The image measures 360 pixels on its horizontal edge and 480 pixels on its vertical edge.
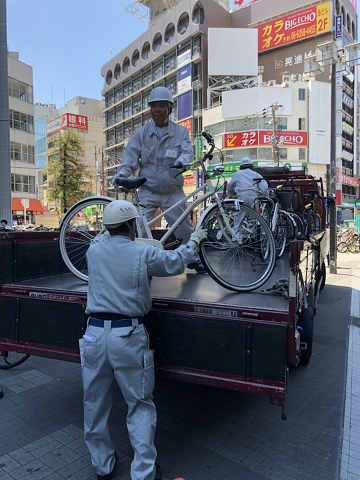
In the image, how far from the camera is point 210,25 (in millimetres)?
51375

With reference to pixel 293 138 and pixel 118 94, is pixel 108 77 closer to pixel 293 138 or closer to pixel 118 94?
pixel 118 94

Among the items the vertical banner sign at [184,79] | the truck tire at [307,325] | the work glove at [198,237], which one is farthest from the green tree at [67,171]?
the work glove at [198,237]

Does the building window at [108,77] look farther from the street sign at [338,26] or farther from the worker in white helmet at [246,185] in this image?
the worker in white helmet at [246,185]

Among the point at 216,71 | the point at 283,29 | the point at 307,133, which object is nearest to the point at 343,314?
the point at 307,133

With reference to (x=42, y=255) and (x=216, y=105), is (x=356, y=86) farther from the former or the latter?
(x=42, y=255)

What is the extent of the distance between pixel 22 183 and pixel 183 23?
32239 mm

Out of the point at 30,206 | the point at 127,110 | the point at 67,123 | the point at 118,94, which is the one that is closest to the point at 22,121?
the point at 30,206

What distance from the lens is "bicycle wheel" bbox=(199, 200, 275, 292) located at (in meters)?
3.64

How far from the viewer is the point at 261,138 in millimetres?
39812

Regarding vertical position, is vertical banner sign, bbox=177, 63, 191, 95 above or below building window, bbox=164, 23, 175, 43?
below

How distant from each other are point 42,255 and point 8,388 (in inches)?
60.6

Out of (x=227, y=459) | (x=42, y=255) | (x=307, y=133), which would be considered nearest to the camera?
(x=227, y=459)

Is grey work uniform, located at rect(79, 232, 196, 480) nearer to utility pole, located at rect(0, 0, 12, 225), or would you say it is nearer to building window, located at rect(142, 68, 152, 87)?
utility pole, located at rect(0, 0, 12, 225)

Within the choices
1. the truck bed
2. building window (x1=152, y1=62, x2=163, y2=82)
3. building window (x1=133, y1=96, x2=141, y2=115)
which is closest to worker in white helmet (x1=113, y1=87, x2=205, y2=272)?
the truck bed
